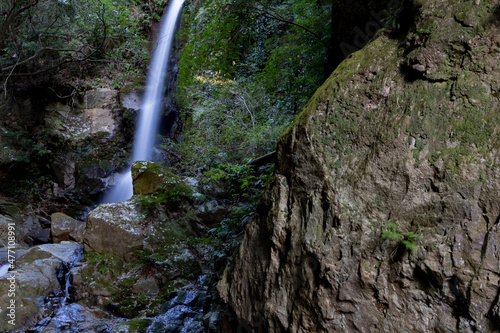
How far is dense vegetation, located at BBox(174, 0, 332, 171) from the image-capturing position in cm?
525

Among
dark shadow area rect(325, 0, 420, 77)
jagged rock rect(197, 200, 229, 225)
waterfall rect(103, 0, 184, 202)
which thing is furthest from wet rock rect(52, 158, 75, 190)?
dark shadow area rect(325, 0, 420, 77)

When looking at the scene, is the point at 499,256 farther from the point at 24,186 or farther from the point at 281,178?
the point at 24,186

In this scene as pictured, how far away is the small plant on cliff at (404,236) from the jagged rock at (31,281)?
579 centimetres

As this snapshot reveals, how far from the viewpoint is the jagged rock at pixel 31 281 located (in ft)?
A: 16.3

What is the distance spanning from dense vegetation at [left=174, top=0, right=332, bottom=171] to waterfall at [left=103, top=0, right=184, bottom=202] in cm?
174

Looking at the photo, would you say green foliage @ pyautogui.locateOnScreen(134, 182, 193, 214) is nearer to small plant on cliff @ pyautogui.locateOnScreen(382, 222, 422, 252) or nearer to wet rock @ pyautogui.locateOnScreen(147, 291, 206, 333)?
wet rock @ pyautogui.locateOnScreen(147, 291, 206, 333)

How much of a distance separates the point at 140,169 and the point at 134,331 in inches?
165

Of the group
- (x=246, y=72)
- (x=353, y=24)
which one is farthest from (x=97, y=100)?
(x=353, y=24)

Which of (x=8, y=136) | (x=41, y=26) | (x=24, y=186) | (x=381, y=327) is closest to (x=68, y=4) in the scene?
(x=41, y=26)

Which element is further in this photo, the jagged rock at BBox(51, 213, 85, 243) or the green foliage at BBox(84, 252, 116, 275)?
the jagged rock at BBox(51, 213, 85, 243)

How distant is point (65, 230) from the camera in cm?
823

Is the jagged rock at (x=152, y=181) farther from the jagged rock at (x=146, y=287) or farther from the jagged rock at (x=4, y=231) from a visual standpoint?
the jagged rock at (x=4, y=231)

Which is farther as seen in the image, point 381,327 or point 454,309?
point 381,327

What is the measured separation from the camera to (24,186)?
1076cm
